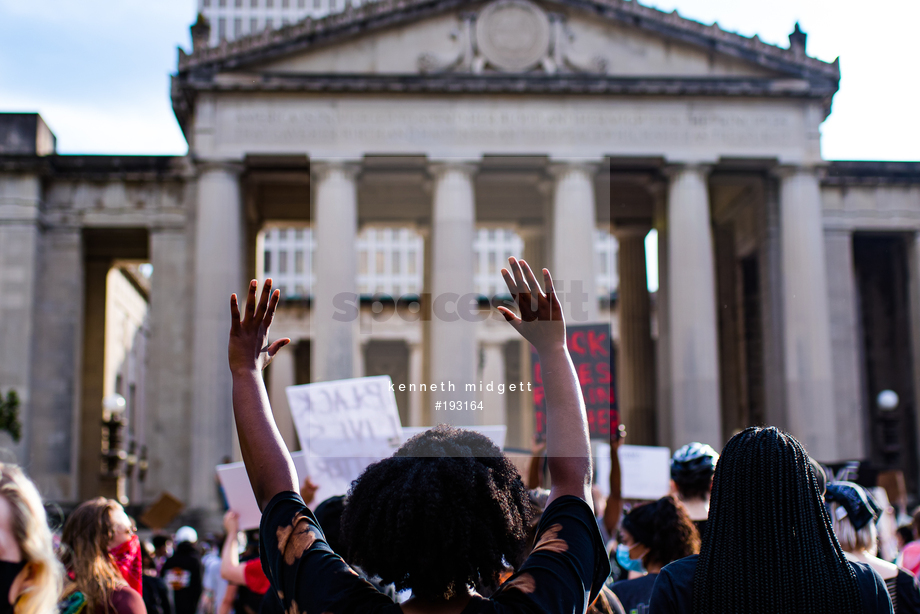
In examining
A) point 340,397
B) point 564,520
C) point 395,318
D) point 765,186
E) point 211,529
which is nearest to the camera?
point 564,520

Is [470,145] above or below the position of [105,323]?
above

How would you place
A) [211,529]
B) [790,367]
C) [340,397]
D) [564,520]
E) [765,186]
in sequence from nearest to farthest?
[564,520] → [340,397] → [211,529] → [790,367] → [765,186]

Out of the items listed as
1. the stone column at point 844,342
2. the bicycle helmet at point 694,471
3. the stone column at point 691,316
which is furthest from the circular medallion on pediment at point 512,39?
the bicycle helmet at point 694,471

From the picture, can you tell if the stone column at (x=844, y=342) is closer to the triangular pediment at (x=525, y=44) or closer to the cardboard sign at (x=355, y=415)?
the triangular pediment at (x=525, y=44)

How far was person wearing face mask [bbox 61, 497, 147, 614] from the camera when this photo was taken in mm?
5496

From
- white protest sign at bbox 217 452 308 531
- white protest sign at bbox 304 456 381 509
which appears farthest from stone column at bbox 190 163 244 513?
white protest sign at bbox 304 456 381 509

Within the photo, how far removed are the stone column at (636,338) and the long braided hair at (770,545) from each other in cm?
4155

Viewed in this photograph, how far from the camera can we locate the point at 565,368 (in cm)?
324

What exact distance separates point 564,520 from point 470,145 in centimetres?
3499

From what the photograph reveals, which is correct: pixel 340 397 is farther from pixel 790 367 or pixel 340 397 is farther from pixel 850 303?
pixel 850 303

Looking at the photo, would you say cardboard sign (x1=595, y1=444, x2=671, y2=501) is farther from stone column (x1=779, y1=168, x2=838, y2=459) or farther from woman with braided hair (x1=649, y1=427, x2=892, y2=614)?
stone column (x1=779, y1=168, x2=838, y2=459)

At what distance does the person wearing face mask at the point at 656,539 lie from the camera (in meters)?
6.20

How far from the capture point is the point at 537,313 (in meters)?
3.21

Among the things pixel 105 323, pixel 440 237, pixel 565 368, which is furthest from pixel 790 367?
pixel 565 368
